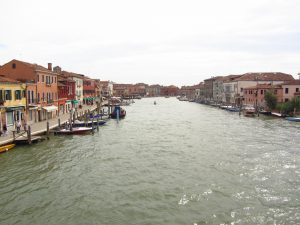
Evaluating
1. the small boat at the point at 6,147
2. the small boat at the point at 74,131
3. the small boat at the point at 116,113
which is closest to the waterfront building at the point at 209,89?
the small boat at the point at 116,113

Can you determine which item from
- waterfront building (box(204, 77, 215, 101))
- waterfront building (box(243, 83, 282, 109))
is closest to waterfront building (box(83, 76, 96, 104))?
waterfront building (box(243, 83, 282, 109))

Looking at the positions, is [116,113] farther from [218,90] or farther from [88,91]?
[218,90]

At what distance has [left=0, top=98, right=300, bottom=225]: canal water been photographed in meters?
11.7

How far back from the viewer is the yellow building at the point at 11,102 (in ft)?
84.7

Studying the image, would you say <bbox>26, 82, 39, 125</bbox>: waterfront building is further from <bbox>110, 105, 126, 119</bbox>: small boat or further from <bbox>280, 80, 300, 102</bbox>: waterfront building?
<bbox>280, 80, 300, 102</bbox>: waterfront building

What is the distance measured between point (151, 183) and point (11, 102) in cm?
1807

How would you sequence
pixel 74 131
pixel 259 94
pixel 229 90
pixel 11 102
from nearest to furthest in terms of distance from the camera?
pixel 11 102
pixel 74 131
pixel 259 94
pixel 229 90

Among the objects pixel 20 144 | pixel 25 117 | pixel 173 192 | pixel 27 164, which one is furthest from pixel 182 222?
pixel 25 117

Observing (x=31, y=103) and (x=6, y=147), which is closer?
(x=6, y=147)

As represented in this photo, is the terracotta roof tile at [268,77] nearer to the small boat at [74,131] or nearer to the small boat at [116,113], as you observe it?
the small boat at [116,113]

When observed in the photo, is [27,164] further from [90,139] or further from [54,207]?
[90,139]

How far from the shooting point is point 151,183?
15234mm

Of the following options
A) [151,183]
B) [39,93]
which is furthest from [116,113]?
[151,183]

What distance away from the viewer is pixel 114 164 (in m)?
18.8
